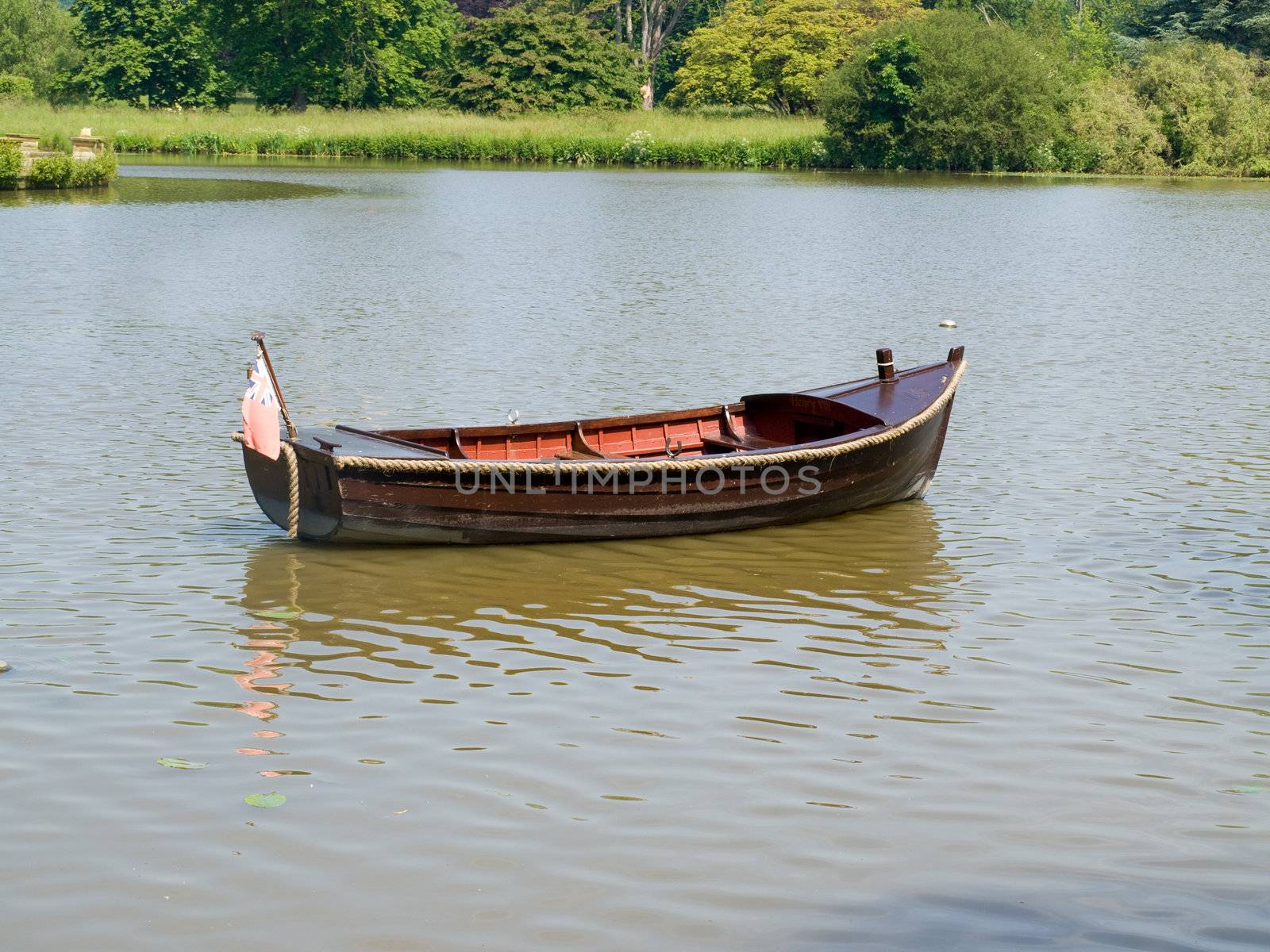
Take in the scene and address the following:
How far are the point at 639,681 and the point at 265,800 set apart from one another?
7.81ft

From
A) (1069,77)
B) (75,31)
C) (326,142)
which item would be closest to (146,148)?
(326,142)

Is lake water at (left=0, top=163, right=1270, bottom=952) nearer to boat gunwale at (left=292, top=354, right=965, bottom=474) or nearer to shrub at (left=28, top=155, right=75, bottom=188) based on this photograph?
boat gunwale at (left=292, top=354, right=965, bottom=474)

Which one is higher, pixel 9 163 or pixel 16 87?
pixel 16 87

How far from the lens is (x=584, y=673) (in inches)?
344

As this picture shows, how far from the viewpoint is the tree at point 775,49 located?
3093 inches

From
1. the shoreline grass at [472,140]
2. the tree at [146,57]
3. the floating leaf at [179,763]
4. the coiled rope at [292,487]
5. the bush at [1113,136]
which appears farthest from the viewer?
the tree at [146,57]

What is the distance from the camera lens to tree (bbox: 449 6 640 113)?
73.9 m

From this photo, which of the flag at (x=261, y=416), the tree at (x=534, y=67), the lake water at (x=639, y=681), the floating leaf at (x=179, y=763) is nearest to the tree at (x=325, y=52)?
the tree at (x=534, y=67)

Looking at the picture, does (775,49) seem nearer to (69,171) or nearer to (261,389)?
(69,171)

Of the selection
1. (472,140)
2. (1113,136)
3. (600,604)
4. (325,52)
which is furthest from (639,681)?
(325,52)

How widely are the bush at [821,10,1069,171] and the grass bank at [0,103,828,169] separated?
245 centimetres

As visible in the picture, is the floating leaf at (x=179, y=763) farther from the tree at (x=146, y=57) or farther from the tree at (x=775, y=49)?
the tree at (x=146, y=57)

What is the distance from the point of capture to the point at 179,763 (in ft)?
24.0

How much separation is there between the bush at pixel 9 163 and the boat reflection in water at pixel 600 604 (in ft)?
106
